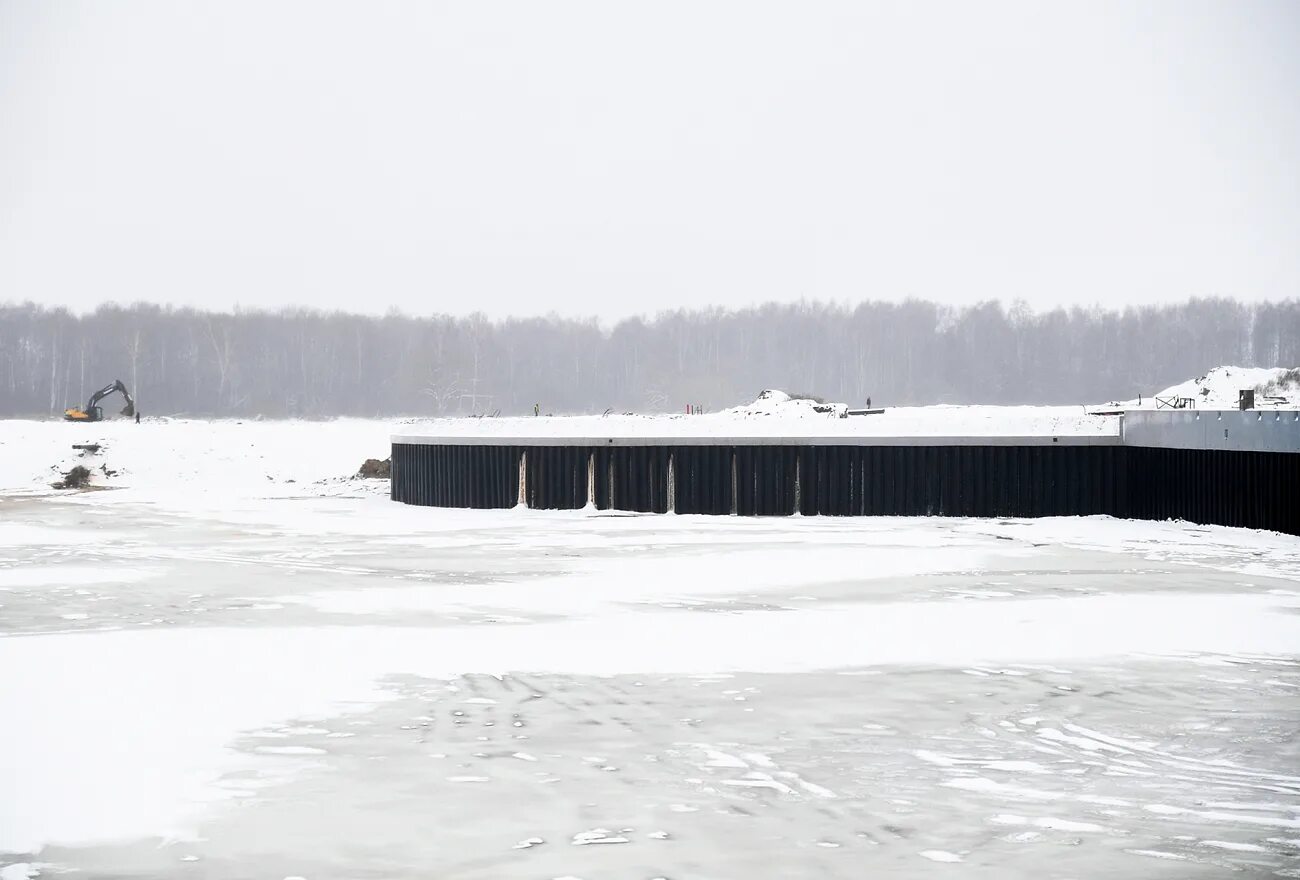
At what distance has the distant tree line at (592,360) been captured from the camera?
126 meters

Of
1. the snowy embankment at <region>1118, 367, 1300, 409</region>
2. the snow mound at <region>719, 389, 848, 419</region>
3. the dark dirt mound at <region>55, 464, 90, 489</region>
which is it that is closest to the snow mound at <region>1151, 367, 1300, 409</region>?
the snowy embankment at <region>1118, 367, 1300, 409</region>

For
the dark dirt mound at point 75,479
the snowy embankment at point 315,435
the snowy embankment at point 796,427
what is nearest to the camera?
the snowy embankment at point 796,427

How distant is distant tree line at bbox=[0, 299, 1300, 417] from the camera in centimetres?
12612

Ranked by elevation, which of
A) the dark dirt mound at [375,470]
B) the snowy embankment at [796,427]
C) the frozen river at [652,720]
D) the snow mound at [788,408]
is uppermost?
the snow mound at [788,408]

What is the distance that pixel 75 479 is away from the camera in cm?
5112

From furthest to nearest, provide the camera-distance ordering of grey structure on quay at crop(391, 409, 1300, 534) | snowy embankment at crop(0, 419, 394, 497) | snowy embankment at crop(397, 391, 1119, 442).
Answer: snowy embankment at crop(0, 419, 394, 497), snowy embankment at crop(397, 391, 1119, 442), grey structure on quay at crop(391, 409, 1300, 534)

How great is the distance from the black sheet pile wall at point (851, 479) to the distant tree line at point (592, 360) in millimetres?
87260

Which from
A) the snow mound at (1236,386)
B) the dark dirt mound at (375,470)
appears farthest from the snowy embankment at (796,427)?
the snow mound at (1236,386)

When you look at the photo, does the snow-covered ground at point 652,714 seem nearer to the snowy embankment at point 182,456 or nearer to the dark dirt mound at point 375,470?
the dark dirt mound at point 375,470

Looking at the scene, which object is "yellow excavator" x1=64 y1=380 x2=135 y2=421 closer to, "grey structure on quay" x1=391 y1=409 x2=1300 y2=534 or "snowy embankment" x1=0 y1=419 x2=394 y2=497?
"snowy embankment" x1=0 y1=419 x2=394 y2=497

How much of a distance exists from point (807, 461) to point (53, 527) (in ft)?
49.3

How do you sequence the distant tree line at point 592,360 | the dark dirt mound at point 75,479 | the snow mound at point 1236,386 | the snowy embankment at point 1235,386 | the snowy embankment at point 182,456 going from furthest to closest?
the distant tree line at point 592,360
the snowy embankment at point 182,456
the dark dirt mound at point 75,479
the snow mound at point 1236,386
the snowy embankment at point 1235,386

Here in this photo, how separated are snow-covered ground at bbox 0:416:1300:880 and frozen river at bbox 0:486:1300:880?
34mm

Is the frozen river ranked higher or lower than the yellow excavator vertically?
lower
